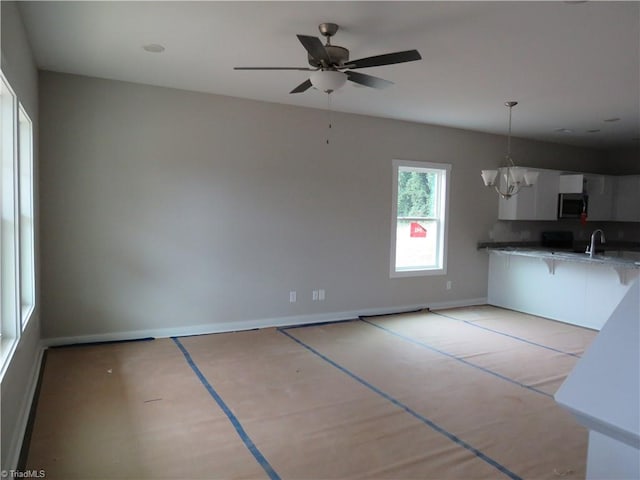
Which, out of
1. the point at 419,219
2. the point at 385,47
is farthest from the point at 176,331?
the point at 419,219

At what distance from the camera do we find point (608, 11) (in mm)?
2742

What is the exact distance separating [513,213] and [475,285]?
4.23 feet

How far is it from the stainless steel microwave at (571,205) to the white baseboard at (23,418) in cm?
747

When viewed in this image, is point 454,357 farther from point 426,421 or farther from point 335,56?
point 335,56

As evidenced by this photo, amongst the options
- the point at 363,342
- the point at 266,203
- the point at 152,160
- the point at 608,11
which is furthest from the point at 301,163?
the point at 608,11

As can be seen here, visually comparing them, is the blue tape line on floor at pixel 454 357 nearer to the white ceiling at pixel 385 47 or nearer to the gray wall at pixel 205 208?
the gray wall at pixel 205 208

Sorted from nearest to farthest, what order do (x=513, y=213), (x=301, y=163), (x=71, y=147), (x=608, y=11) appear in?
(x=608, y=11) < (x=71, y=147) < (x=301, y=163) < (x=513, y=213)

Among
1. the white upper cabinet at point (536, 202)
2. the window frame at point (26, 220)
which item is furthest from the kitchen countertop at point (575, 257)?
the window frame at point (26, 220)

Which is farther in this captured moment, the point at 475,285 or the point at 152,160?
the point at 475,285

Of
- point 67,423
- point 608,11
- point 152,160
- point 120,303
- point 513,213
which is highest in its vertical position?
point 608,11

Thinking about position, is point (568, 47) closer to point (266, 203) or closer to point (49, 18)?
point (266, 203)

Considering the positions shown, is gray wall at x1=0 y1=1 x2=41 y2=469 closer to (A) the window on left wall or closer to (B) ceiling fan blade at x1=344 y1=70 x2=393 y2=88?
(A) the window on left wall

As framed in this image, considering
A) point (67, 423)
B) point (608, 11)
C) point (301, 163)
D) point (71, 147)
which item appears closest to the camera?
point (608, 11)

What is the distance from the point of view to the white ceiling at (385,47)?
9.29 ft
